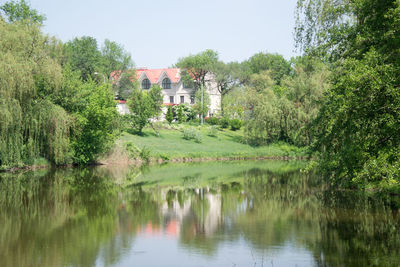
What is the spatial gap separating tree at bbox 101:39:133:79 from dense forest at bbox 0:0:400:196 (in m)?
0.18

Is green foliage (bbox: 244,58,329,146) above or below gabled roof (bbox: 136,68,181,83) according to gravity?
below

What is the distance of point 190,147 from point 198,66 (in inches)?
1236

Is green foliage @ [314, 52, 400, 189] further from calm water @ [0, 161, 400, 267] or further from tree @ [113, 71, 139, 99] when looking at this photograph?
tree @ [113, 71, 139, 99]

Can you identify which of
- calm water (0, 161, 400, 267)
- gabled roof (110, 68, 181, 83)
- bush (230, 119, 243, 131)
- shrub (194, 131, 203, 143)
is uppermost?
gabled roof (110, 68, 181, 83)

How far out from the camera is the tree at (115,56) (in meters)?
79.0

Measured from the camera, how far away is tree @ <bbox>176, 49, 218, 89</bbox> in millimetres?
79562

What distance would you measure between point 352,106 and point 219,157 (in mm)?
35663

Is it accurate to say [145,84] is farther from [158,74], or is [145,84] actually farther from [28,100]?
[28,100]

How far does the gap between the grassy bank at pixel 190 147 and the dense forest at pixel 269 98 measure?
177cm

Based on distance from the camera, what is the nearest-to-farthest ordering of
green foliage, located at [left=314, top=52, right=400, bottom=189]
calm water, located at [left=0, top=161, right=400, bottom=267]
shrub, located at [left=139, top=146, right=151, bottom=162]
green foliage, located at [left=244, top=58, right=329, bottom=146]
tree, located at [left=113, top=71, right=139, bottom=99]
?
calm water, located at [left=0, top=161, right=400, bottom=267]
green foliage, located at [left=314, top=52, right=400, bottom=189]
shrub, located at [left=139, top=146, right=151, bottom=162]
green foliage, located at [left=244, top=58, right=329, bottom=146]
tree, located at [left=113, top=71, right=139, bottom=99]

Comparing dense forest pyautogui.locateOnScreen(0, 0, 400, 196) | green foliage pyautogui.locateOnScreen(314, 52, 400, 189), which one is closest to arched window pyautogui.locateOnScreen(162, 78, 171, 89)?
dense forest pyautogui.locateOnScreen(0, 0, 400, 196)

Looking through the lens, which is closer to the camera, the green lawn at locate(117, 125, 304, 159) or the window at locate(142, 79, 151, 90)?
the green lawn at locate(117, 125, 304, 159)

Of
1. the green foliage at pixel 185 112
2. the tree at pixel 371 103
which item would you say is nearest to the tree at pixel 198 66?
the green foliage at pixel 185 112

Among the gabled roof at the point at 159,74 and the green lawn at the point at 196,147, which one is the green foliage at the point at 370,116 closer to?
the green lawn at the point at 196,147
